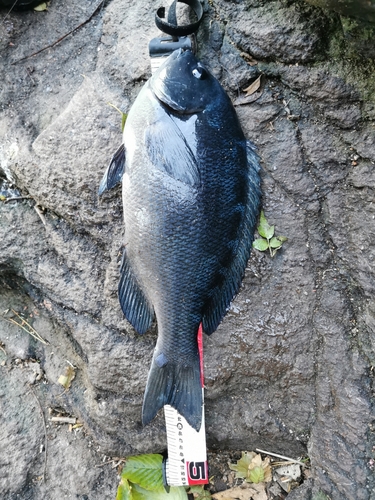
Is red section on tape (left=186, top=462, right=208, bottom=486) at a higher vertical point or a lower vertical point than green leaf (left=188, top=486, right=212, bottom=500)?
higher

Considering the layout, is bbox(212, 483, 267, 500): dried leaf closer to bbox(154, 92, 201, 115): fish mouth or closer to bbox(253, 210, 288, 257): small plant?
bbox(253, 210, 288, 257): small plant

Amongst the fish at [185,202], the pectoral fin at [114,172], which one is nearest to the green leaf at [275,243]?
the fish at [185,202]

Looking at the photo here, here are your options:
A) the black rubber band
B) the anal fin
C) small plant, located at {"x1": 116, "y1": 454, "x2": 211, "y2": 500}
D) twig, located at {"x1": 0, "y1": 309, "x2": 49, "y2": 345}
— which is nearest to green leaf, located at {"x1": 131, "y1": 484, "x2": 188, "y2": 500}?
small plant, located at {"x1": 116, "y1": 454, "x2": 211, "y2": 500}

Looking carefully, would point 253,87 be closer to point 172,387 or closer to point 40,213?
point 40,213

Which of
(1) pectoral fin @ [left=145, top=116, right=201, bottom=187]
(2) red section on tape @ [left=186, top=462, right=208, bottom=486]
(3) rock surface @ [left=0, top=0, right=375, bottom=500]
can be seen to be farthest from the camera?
(2) red section on tape @ [left=186, top=462, right=208, bottom=486]

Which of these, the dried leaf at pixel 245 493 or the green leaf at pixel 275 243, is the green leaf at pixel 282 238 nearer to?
the green leaf at pixel 275 243

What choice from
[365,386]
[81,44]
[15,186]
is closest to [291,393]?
[365,386]
